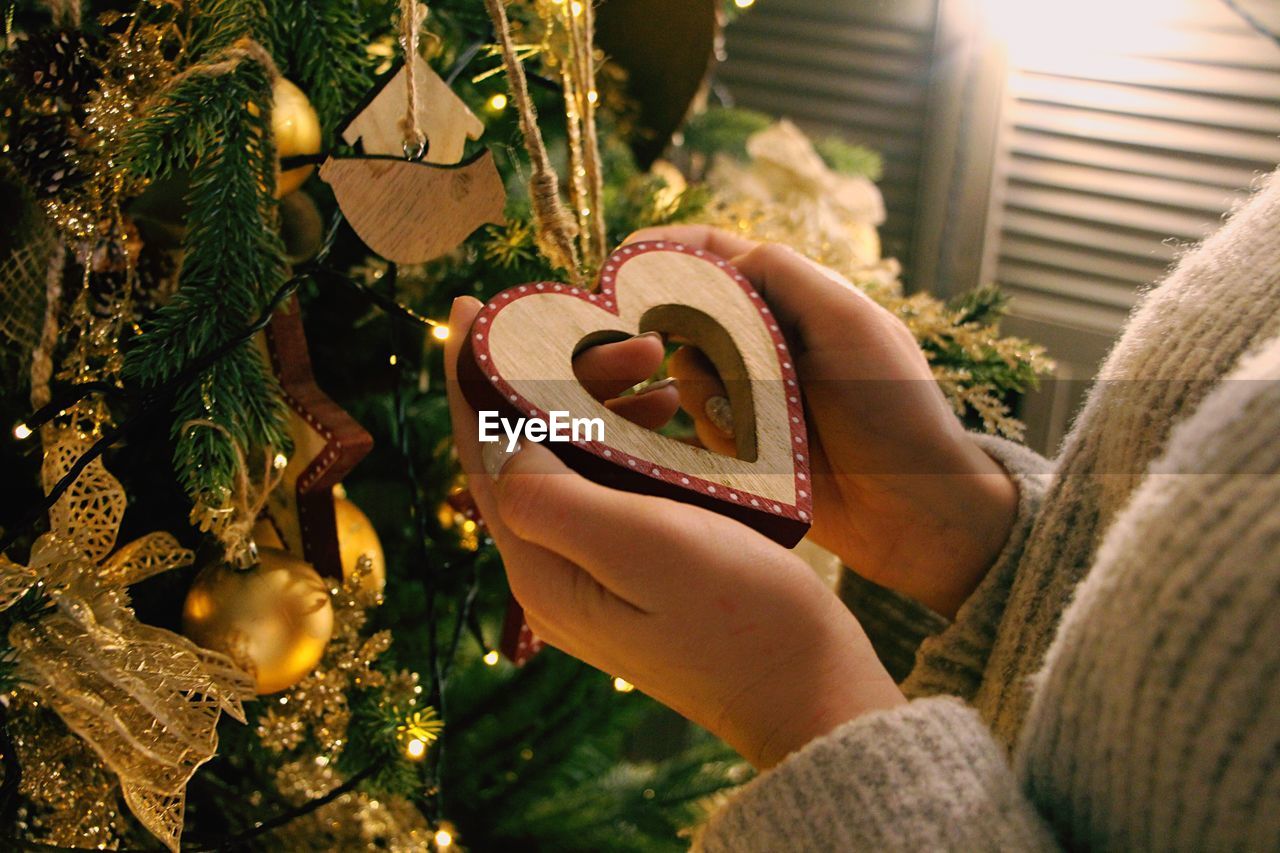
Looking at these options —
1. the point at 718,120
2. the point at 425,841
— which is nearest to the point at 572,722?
the point at 425,841

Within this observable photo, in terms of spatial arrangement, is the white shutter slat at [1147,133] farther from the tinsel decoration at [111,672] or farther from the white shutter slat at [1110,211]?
the tinsel decoration at [111,672]

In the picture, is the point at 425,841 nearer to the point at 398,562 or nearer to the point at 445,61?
the point at 398,562

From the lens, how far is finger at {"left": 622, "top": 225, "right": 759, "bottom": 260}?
2.44 ft

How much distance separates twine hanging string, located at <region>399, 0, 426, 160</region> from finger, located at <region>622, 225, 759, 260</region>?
0.68 ft

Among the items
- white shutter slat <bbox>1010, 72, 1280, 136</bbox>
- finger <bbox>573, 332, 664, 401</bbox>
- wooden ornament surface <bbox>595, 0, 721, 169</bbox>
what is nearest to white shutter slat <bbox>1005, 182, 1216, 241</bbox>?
white shutter slat <bbox>1010, 72, 1280, 136</bbox>

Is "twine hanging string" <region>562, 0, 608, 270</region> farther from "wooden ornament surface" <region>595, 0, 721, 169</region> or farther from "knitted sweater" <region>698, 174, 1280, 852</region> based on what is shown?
"knitted sweater" <region>698, 174, 1280, 852</region>

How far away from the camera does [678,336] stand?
28.9 inches

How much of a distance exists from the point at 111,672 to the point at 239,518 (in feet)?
0.39

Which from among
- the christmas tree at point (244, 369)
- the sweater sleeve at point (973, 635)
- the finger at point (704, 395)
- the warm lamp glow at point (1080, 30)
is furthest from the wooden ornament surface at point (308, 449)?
the warm lamp glow at point (1080, 30)

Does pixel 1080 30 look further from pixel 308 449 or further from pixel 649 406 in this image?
pixel 308 449

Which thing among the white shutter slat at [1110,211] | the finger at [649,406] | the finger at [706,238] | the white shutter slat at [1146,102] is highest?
the white shutter slat at [1146,102]

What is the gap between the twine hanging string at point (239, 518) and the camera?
571 millimetres

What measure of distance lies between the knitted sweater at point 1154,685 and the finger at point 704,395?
0.27 m

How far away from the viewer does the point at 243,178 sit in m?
0.59
